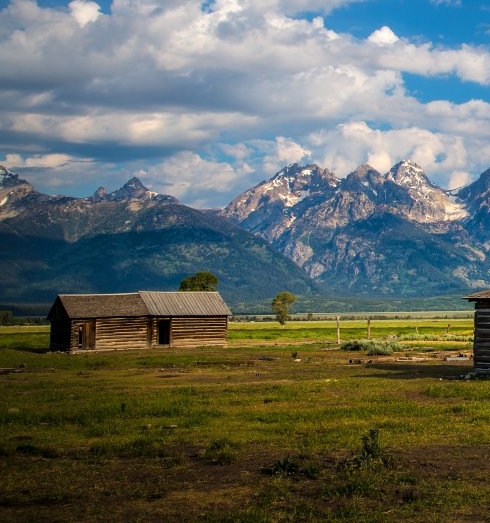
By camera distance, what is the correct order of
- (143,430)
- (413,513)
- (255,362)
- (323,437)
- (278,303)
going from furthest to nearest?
(278,303) < (255,362) < (143,430) < (323,437) < (413,513)

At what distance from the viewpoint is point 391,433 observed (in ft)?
73.5

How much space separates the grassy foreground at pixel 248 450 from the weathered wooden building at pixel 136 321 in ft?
108

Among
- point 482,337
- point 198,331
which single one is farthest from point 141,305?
point 482,337

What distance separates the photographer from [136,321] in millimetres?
74625

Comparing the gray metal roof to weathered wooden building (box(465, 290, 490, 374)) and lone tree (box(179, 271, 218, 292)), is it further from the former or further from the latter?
weathered wooden building (box(465, 290, 490, 374))

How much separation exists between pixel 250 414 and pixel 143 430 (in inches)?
162

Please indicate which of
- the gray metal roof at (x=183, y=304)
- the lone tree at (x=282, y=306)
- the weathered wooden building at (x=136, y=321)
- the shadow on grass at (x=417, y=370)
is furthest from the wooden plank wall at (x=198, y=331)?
the lone tree at (x=282, y=306)

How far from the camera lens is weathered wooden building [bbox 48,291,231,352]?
71500 millimetres

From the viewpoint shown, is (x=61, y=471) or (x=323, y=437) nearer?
(x=61, y=471)

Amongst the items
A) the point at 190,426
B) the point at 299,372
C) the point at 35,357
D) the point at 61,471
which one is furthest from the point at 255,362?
the point at 61,471

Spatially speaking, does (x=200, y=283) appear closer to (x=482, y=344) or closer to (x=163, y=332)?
(x=163, y=332)

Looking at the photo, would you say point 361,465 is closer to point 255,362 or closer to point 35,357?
point 255,362

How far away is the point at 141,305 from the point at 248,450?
183 feet

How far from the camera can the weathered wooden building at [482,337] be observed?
39.1m
